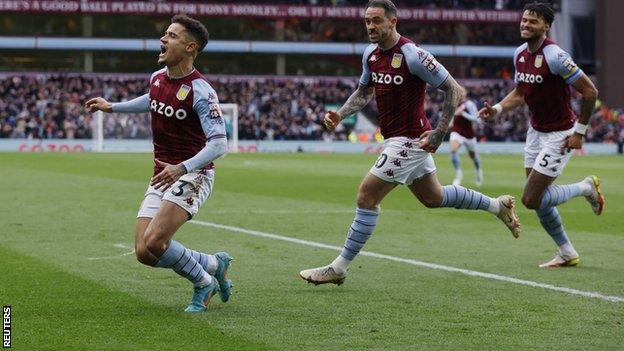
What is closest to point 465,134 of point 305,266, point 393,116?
point 305,266

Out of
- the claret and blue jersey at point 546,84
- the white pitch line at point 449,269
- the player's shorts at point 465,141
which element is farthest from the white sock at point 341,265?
the player's shorts at point 465,141

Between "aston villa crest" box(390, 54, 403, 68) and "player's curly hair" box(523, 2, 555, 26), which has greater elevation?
"player's curly hair" box(523, 2, 555, 26)

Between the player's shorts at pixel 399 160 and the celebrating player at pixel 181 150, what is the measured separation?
1.87m

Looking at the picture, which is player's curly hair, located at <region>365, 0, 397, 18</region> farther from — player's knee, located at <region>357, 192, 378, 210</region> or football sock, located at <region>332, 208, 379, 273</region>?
football sock, located at <region>332, 208, 379, 273</region>

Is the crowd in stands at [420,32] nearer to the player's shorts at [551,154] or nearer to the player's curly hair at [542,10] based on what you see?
the player's shorts at [551,154]

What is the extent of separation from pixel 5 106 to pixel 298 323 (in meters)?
57.6

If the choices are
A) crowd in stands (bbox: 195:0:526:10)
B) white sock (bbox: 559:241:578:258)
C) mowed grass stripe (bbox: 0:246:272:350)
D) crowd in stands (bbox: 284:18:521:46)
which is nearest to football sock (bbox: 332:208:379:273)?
mowed grass stripe (bbox: 0:246:272:350)

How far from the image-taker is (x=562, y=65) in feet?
38.5

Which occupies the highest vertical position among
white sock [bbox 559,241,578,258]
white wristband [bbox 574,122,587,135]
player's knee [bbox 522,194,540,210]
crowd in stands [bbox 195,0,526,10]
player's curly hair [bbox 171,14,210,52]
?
crowd in stands [bbox 195,0,526,10]

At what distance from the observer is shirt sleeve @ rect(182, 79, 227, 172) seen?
8.84m

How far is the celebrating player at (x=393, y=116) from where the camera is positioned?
10.3 m

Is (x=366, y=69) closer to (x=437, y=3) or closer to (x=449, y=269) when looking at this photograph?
(x=449, y=269)

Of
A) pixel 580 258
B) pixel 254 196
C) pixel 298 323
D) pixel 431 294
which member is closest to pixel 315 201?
pixel 254 196

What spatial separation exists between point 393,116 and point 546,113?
2.25 m
